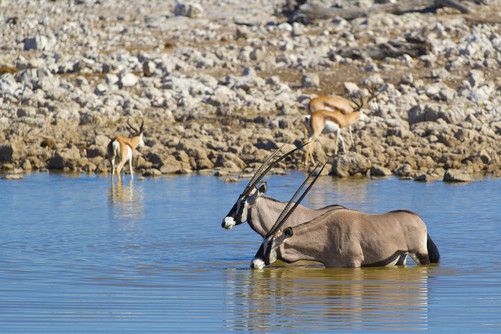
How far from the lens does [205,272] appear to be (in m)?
9.91

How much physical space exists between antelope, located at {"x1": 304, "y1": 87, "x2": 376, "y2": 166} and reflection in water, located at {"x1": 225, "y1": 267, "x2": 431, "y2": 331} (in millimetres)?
9113

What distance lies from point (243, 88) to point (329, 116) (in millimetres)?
3350

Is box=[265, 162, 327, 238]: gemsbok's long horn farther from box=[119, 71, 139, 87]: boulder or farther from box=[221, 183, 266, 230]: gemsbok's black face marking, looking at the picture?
box=[119, 71, 139, 87]: boulder

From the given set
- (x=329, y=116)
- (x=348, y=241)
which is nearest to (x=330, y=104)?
(x=329, y=116)

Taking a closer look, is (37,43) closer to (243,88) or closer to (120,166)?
(243,88)

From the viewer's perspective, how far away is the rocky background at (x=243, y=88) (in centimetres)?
1905

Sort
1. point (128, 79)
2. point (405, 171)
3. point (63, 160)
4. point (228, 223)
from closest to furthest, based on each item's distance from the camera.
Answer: point (228, 223), point (405, 171), point (63, 160), point (128, 79)

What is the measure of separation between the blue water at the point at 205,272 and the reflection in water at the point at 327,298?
11 mm

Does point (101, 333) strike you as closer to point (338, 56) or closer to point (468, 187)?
point (468, 187)

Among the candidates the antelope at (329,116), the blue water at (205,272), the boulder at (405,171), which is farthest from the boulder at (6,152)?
the boulder at (405,171)

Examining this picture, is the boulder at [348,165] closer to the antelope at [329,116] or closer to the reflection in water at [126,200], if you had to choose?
the antelope at [329,116]

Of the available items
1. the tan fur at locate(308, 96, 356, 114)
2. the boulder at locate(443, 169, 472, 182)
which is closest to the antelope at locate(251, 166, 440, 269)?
the boulder at locate(443, 169, 472, 182)

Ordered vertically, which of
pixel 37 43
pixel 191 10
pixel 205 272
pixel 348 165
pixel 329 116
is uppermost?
pixel 191 10

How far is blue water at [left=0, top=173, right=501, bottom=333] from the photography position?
297 inches
